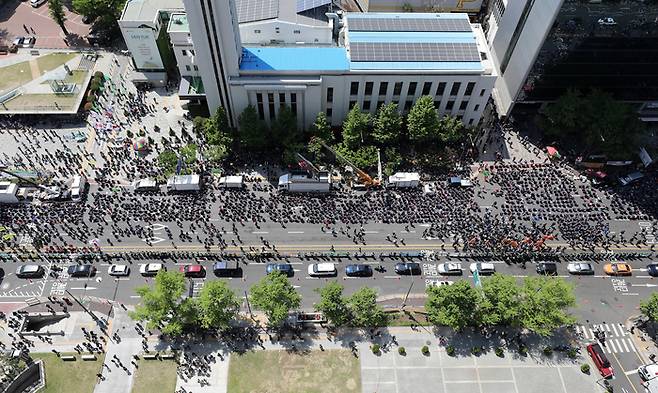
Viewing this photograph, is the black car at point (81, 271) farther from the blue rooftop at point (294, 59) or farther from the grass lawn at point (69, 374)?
the blue rooftop at point (294, 59)

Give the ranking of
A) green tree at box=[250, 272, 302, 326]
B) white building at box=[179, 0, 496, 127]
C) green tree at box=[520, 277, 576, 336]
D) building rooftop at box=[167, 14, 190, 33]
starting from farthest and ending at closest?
1. building rooftop at box=[167, 14, 190, 33]
2. white building at box=[179, 0, 496, 127]
3. green tree at box=[520, 277, 576, 336]
4. green tree at box=[250, 272, 302, 326]

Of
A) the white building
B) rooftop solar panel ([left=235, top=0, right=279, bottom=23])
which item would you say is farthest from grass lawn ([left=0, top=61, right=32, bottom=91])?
rooftop solar panel ([left=235, top=0, right=279, bottom=23])

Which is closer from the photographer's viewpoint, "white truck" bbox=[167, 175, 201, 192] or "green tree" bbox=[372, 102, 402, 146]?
"white truck" bbox=[167, 175, 201, 192]

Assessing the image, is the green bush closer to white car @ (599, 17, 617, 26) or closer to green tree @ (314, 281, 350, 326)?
green tree @ (314, 281, 350, 326)

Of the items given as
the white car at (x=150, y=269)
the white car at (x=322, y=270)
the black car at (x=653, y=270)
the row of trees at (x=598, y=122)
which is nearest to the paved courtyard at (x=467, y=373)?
the white car at (x=322, y=270)

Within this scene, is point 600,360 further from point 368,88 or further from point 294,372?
point 368,88

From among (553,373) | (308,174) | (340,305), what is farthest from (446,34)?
(553,373)

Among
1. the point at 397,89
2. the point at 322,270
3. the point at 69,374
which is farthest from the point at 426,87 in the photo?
the point at 69,374
